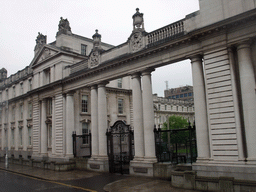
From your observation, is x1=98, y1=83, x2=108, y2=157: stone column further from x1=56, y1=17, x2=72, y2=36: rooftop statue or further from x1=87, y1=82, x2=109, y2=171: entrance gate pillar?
x1=56, y1=17, x2=72, y2=36: rooftop statue

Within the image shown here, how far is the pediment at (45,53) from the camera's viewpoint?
28922mm

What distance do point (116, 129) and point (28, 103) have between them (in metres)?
20.4

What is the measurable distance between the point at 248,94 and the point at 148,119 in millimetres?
7255

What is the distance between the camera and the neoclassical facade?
13.1 metres

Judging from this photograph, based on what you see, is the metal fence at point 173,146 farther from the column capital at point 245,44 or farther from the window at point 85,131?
the window at point 85,131

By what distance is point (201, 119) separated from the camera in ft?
48.8

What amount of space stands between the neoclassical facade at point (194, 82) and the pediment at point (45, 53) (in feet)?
0.82

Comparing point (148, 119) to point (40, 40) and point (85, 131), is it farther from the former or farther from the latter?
point (40, 40)

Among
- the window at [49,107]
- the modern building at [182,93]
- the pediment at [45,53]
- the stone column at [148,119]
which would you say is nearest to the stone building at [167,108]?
the modern building at [182,93]

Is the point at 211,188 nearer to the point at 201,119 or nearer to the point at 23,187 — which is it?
the point at 201,119

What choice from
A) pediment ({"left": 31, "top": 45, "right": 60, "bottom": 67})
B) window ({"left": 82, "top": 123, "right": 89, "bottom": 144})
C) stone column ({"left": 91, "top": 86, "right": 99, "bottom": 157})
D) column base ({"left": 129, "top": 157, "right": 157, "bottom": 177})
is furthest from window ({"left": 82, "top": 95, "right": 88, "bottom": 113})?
column base ({"left": 129, "top": 157, "right": 157, "bottom": 177})

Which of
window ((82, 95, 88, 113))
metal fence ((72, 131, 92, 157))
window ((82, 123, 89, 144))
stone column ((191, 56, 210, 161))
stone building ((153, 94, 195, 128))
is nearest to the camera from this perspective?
stone column ((191, 56, 210, 161))

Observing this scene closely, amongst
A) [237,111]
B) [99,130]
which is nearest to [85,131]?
[99,130]

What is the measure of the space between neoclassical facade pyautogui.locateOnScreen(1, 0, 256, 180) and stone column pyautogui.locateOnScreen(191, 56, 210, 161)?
0.19 ft
